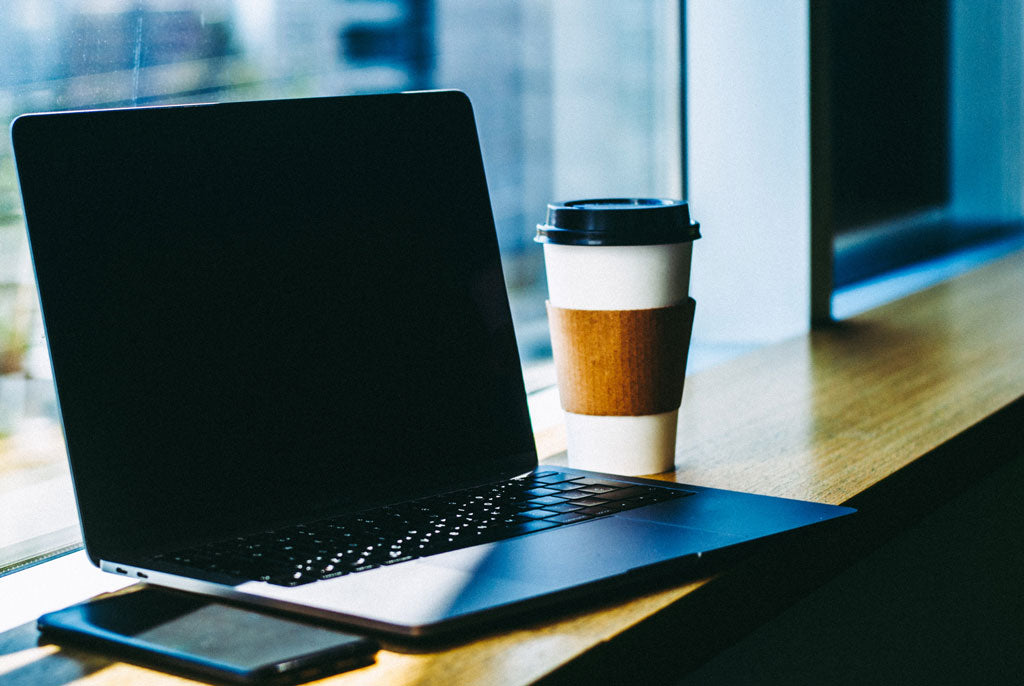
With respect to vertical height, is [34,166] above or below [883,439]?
above

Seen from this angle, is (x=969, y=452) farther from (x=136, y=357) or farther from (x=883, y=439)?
(x=136, y=357)

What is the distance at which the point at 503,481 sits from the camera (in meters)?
0.86

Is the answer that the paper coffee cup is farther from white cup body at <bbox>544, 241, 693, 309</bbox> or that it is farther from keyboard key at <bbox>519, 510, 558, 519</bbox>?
keyboard key at <bbox>519, 510, 558, 519</bbox>

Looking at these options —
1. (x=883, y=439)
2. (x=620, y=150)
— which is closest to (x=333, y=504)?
(x=883, y=439)

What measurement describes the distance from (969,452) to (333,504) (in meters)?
0.62

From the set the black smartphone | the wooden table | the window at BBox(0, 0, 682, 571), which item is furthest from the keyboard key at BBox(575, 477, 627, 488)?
the window at BBox(0, 0, 682, 571)

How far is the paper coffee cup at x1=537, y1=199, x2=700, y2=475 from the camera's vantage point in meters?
0.88

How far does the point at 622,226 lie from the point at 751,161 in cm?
92

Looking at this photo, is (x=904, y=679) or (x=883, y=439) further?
(x=904, y=679)

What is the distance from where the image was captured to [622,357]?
2.94 feet

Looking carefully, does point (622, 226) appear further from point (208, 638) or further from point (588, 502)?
point (208, 638)

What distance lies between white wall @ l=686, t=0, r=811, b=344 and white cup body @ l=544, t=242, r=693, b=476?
2.81 ft

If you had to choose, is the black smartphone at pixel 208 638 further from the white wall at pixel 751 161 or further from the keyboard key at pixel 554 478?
the white wall at pixel 751 161

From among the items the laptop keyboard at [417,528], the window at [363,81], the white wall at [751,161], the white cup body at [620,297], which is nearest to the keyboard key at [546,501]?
the laptop keyboard at [417,528]
